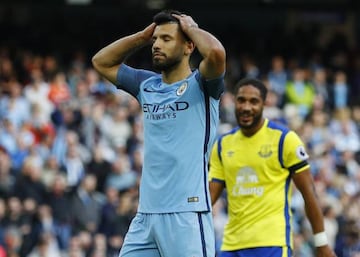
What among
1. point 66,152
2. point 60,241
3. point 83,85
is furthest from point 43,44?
point 60,241

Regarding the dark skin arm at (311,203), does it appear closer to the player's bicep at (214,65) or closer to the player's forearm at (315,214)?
the player's forearm at (315,214)

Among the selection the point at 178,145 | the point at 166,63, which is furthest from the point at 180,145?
the point at 166,63

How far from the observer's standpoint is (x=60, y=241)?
53.6ft

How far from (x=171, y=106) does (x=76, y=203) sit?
30.6ft

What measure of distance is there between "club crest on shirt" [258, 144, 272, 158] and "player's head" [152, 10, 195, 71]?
6.53 ft

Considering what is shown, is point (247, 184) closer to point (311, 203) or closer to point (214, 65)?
point (311, 203)

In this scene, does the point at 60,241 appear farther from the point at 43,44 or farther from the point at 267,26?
the point at 267,26

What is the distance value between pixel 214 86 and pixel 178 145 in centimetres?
47

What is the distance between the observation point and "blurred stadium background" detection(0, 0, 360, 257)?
54.5ft

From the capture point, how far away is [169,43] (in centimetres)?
779

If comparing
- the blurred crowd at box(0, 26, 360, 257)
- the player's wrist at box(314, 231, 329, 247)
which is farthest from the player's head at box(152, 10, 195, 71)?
the blurred crowd at box(0, 26, 360, 257)

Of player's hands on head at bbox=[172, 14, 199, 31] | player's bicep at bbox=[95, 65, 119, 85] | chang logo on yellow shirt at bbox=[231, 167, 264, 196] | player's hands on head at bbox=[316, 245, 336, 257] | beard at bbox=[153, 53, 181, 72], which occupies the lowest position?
player's hands on head at bbox=[316, 245, 336, 257]

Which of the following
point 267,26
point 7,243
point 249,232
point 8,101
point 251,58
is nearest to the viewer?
point 249,232

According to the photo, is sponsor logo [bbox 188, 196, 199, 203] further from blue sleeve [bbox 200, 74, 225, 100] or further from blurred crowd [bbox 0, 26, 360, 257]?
blurred crowd [bbox 0, 26, 360, 257]
